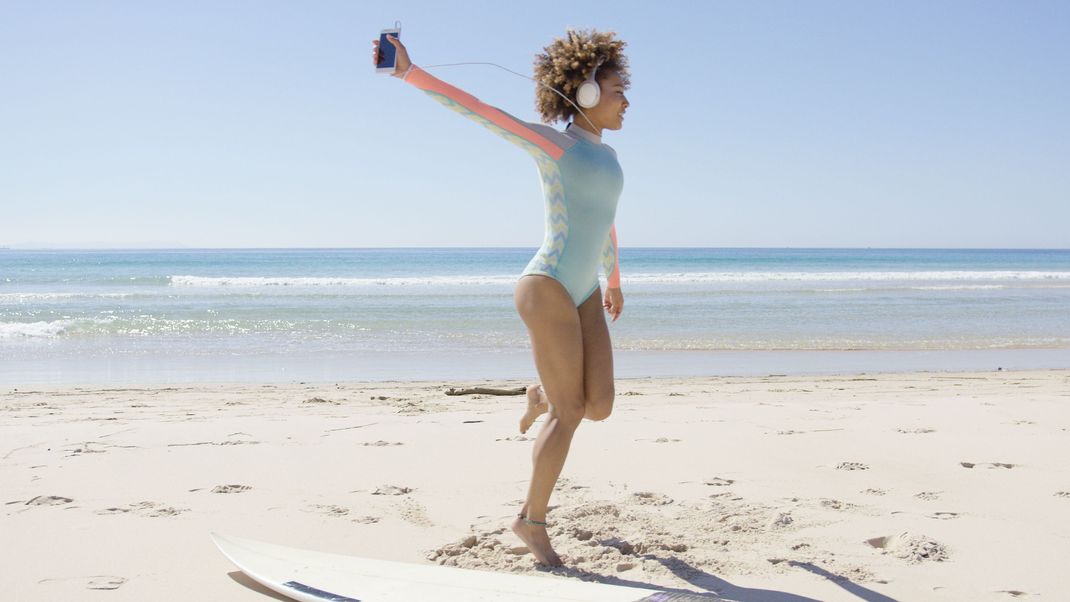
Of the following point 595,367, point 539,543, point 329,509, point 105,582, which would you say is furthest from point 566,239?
point 105,582

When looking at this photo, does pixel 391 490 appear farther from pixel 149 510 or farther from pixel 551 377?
pixel 551 377

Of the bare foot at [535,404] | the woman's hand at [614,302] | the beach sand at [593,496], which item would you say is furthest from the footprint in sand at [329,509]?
the woman's hand at [614,302]

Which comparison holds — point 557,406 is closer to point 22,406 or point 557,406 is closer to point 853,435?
point 853,435

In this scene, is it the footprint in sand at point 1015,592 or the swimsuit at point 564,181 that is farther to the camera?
the swimsuit at point 564,181

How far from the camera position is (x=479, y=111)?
2742 millimetres

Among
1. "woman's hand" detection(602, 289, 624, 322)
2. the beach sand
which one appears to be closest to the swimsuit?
"woman's hand" detection(602, 289, 624, 322)

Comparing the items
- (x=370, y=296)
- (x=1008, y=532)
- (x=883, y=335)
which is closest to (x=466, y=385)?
(x=1008, y=532)

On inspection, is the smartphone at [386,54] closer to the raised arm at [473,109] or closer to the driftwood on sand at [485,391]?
the raised arm at [473,109]

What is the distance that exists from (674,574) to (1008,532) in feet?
4.64

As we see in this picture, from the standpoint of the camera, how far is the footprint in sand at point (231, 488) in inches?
152

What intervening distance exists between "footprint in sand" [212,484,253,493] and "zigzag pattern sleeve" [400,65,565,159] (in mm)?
2216

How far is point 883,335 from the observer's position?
1280 cm

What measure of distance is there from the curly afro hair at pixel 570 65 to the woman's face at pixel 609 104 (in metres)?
0.03

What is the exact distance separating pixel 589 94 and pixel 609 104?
4.4 inches
